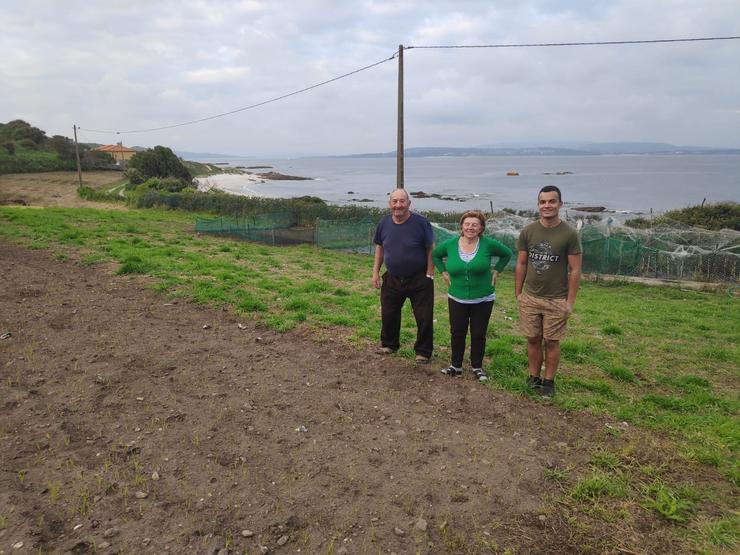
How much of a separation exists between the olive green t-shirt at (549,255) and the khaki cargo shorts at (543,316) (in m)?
0.06

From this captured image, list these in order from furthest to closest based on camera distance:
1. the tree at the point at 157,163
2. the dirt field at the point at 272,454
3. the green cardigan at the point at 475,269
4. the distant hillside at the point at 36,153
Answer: the distant hillside at the point at 36,153 → the tree at the point at 157,163 → the green cardigan at the point at 475,269 → the dirt field at the point at 272,454

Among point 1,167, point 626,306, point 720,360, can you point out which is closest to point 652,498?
point 720,360

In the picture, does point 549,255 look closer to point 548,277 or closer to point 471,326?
point 548,277

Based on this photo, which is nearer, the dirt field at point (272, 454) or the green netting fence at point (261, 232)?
the dirt field at point (272, 454)

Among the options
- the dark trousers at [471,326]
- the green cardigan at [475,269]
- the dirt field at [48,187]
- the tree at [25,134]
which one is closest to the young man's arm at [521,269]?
the green cardigan at [475,269]

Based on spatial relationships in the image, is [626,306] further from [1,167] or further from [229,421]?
[1,167]

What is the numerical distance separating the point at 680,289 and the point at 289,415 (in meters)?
12.4

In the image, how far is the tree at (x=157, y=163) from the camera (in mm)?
60500

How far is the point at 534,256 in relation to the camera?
427cm

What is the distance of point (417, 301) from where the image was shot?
5148mm

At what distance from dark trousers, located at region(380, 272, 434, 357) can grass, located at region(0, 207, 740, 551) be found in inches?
13.4

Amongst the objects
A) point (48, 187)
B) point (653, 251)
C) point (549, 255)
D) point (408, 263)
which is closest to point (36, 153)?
point (48, 187)

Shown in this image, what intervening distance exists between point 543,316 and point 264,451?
263 centimetres

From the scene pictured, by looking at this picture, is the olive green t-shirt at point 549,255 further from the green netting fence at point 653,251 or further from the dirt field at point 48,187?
the dirt field at point 48,187
